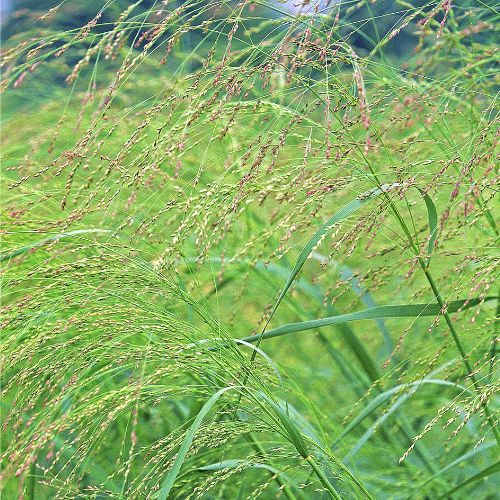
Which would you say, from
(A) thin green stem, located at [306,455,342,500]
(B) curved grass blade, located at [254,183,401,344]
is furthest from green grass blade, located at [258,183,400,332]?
(A) thin green stem, located at [306,455,342,500]

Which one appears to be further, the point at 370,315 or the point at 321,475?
the point at 370,315

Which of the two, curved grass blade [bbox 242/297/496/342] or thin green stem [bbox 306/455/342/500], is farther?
curved grass blade [bbox 242/297/496/342]

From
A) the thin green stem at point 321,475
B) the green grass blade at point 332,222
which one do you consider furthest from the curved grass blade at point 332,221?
the thin green stem at point 321,475


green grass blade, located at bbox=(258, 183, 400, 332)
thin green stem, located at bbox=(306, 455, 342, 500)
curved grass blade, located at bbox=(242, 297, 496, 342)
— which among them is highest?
green grass blade, located at bbox=(258, 183, 400, 332)

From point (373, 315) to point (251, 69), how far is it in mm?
334

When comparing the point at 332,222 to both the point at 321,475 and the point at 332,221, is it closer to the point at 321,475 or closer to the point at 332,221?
the point at 332,221

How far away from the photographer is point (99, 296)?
1048 mm

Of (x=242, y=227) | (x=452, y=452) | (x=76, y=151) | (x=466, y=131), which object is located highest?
(x=76, y=151)

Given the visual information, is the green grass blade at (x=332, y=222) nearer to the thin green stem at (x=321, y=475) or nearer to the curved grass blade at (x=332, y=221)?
the curved grass blade at (x=332, y=221)

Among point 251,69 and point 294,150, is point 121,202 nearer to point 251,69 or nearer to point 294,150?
point 294,150

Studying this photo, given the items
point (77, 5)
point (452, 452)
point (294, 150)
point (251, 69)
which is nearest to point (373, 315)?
point (251, 69)

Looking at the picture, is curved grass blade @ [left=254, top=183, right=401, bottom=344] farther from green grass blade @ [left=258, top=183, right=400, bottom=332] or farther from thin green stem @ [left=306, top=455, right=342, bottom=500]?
thin green stem @ [left=306, top=455, right=342, bottom=500]

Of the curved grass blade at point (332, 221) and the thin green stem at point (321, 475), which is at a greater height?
the curved grass blade at point (332, 221)

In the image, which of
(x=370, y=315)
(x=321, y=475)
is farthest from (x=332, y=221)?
(x=321, y=475)
